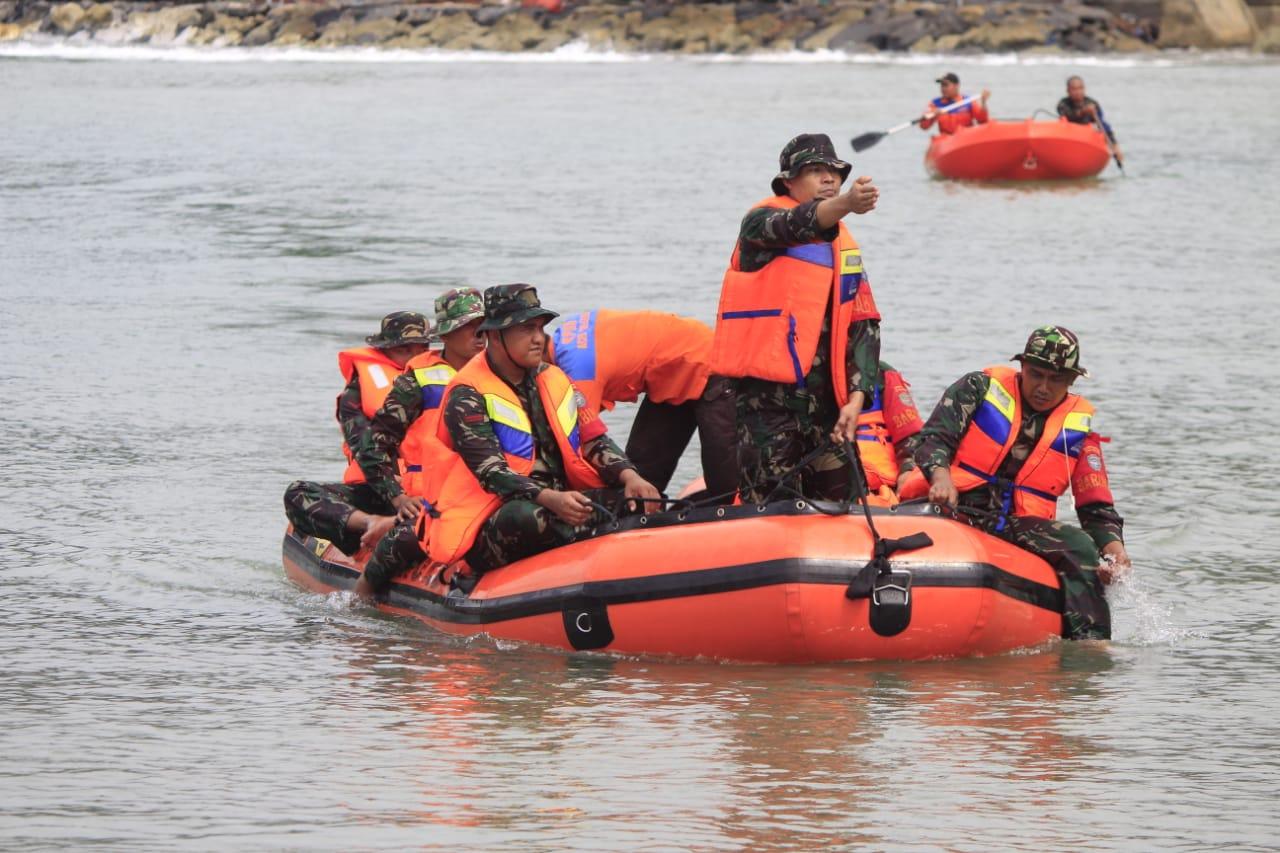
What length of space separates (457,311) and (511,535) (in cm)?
87

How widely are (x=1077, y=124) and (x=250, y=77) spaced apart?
29298 millimetres

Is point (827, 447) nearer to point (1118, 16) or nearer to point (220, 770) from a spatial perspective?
point (220, 770)

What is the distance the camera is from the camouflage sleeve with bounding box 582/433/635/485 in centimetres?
737

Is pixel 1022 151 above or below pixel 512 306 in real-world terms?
above

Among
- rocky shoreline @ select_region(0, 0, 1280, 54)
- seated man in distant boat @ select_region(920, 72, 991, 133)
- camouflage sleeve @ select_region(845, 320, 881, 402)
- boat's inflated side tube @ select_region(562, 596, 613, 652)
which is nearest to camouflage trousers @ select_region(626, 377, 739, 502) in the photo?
camouflage sleeve @ select_region(845, 320, 881, 402)

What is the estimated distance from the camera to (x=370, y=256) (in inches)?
769

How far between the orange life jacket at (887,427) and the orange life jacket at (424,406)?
4.83 ft

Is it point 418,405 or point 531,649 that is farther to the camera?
point 418,405

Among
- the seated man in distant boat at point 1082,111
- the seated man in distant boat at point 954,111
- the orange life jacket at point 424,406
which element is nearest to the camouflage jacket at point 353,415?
the orange life jacket at point 424,406

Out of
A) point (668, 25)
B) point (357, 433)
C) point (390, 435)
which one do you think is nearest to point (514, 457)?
point (390, 435)

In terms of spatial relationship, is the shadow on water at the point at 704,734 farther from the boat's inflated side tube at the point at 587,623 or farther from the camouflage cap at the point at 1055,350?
the camouflage cap at the point at 1055,350

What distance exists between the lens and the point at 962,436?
7352 millimetres

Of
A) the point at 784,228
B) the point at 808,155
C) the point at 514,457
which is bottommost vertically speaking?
the point at 514,457

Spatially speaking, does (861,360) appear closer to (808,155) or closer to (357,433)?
(808,155)
